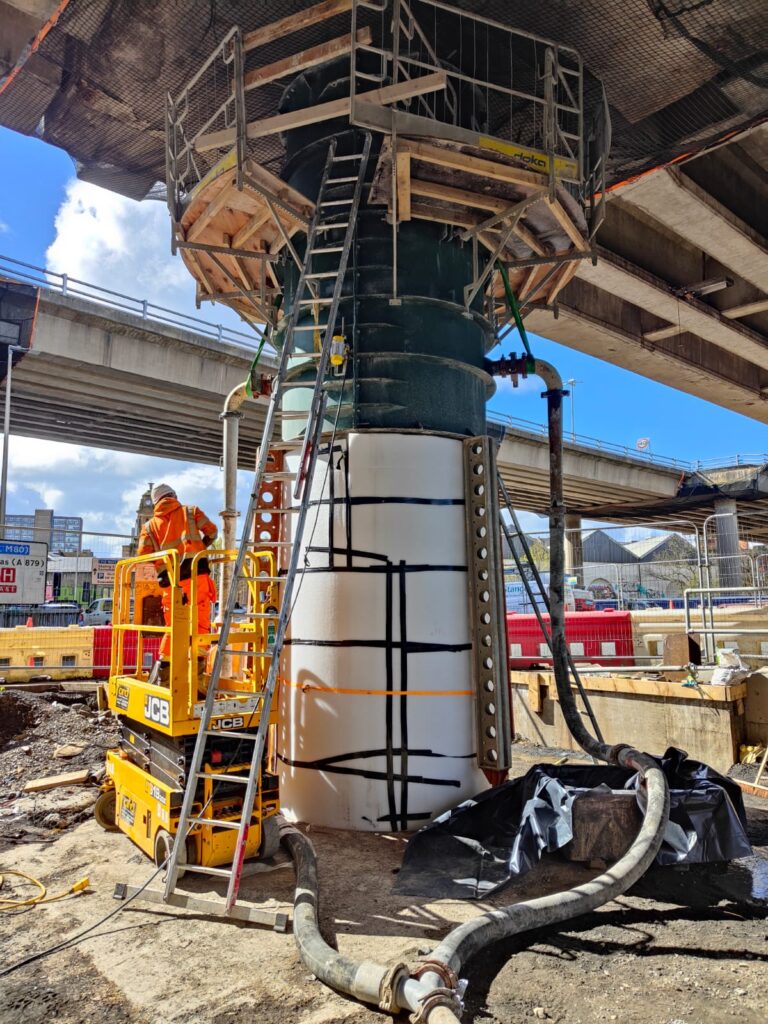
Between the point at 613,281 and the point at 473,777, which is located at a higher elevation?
the point at 613,281

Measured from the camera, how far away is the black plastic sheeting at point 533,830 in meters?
5.82

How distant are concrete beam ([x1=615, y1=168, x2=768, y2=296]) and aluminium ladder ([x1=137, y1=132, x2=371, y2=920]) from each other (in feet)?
15.3

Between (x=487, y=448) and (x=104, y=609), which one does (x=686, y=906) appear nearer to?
(x=487, y=448)

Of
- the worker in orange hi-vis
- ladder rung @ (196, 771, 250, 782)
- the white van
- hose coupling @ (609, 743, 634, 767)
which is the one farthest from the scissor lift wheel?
the white van

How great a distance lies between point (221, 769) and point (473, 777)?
2.90m

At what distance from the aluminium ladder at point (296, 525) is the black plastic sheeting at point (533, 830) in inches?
62.0

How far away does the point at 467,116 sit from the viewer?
340 inches

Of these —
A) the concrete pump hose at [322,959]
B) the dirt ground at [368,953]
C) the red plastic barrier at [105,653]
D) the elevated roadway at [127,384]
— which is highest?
the elevated roadway at [127,384]

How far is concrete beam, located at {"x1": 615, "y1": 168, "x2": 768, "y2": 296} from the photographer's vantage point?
33.6ft

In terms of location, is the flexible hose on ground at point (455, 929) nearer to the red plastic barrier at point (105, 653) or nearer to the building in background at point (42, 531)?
the red plastic barrier at point (105, 653)

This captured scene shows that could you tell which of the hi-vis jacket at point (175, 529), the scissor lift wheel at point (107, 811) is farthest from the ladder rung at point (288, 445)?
the scissor lift wheel at point (107, 811)

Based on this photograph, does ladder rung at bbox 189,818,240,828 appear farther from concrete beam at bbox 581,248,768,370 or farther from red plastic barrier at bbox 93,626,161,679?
concrete beam at bbox 581,248,768,370

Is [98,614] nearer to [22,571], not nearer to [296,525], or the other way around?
[22,571]

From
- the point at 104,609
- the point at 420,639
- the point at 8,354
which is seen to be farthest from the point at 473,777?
the point at 104,609
